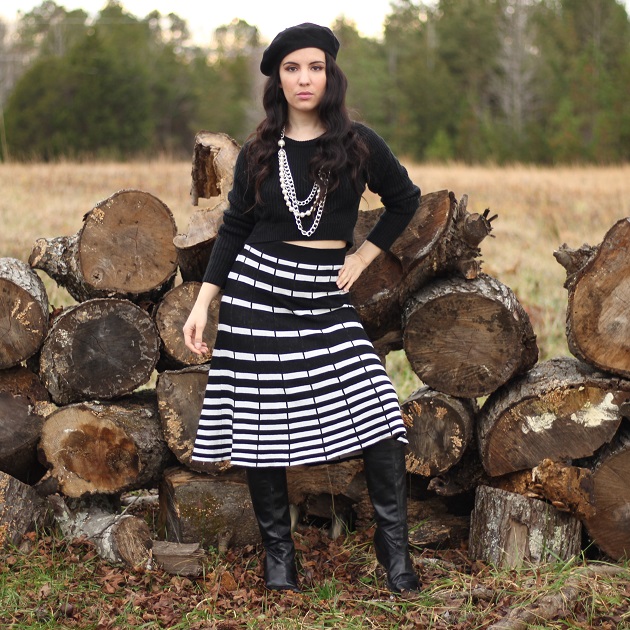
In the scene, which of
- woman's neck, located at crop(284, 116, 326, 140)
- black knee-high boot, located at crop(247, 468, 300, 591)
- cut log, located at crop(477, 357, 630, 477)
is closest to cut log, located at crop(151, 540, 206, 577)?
black knee-high boot, located at crop(247, 468, 300, 591)

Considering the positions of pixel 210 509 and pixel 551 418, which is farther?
pixel 210 509

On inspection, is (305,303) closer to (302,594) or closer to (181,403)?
(181,403)

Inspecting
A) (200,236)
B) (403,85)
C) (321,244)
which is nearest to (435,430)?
(321,244)

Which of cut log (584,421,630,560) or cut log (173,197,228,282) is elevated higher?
cut log (173,197,228,282)

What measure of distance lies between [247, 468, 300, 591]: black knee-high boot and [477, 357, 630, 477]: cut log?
2.68 feet

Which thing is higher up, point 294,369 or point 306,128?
point 306,128

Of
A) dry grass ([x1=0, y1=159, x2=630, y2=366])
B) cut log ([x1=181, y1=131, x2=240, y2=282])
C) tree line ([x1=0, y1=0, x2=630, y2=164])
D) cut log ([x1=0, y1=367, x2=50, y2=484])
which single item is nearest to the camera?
cut log ([x1=181, y1=131, x2=240, y2=282])

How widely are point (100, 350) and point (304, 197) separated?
1.10m

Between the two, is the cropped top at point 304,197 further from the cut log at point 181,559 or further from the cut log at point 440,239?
the cut log at point 181,559

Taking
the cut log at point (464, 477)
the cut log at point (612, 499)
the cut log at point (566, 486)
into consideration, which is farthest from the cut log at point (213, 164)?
the cut log at point (612, 499)

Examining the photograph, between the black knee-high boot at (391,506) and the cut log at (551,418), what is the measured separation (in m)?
0.46

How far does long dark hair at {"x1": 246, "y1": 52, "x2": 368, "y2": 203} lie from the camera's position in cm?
306

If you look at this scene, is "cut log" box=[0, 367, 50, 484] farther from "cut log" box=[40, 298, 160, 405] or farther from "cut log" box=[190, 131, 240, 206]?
"cut log" box=[190, 131, 240, 206]

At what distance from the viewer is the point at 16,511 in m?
3.60
